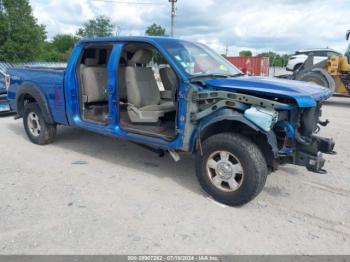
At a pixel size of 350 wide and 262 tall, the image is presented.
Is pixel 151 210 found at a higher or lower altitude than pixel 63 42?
lower

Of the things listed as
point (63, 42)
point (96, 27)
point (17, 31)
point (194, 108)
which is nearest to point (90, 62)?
point (194, 108)

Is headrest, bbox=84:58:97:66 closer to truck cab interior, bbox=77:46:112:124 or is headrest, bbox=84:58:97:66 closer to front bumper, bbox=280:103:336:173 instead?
truck cab interior, bbox=77:46:112:124

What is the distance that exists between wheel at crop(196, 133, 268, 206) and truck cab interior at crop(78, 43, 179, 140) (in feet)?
2.36

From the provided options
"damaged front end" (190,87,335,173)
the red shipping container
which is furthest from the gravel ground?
the red shipping container

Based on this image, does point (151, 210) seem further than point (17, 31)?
No

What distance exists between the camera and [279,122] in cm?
372

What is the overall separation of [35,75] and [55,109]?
2.80 ft

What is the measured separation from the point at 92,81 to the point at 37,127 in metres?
1.58

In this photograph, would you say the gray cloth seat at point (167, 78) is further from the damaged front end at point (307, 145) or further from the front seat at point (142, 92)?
the damaged front end at point (307, 145)

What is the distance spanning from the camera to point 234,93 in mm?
3752

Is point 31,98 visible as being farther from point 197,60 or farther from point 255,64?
point 255,64

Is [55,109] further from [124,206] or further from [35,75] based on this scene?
[124,206]

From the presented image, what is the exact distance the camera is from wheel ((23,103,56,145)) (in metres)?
6.21

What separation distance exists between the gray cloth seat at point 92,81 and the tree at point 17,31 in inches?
1029
